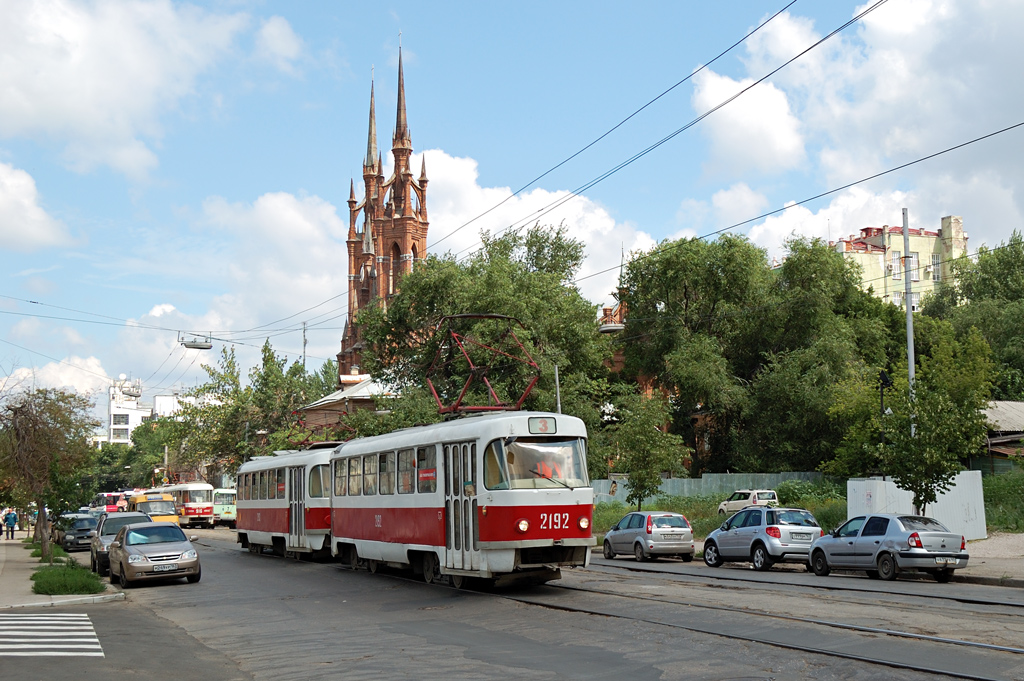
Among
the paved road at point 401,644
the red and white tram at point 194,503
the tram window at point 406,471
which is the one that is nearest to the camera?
the paved road at point 401,644

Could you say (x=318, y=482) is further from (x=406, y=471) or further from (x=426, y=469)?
(x=426, y=469)

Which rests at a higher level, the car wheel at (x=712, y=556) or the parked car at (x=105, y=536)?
the parked car at (x=105, y=536)

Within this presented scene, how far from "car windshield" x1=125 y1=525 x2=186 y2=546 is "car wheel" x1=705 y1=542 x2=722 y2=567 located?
13.3 metres

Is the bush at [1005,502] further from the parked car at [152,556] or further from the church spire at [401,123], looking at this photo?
the church spire at [401,123]

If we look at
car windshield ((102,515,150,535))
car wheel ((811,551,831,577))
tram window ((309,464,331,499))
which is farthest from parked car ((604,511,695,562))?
car windshield ((102,515,150,535))

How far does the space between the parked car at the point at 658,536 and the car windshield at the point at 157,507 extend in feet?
95.8

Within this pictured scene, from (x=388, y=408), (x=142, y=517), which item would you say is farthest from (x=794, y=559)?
(x=388, y=408)

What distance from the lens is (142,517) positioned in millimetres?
28781

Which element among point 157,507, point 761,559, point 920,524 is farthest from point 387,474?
point 157,507

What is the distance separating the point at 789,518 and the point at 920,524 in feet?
13.8

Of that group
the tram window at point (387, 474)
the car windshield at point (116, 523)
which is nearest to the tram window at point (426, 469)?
the tram window at point (387, 474)

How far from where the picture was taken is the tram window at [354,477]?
23859 mm

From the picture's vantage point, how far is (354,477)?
79.7ft

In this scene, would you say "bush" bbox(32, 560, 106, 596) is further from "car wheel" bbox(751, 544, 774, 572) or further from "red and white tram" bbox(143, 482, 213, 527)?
"red and white tram" bbox(143, 482, 213, 527)
